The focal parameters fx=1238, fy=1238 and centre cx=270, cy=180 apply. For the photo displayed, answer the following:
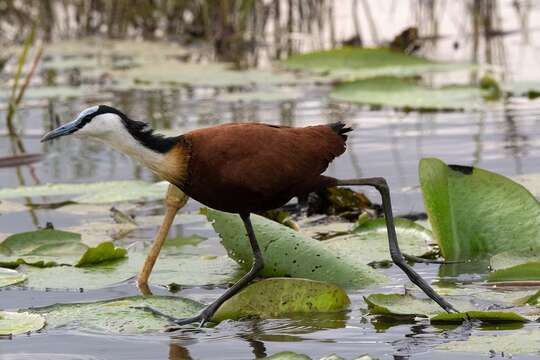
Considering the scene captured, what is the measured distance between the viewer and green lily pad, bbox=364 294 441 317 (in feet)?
11.5

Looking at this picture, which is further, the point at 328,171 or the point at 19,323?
the point at 328,171

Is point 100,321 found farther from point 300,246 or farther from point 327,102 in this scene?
point 327,102

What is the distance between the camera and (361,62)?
926 cm

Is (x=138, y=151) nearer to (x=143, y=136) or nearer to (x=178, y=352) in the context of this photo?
(x=143, y=136)

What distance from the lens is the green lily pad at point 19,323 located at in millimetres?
3430

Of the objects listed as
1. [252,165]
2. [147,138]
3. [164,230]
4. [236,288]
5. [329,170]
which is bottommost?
[329,170]

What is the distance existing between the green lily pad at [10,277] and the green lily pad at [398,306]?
45.8 inches

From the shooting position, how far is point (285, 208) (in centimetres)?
529

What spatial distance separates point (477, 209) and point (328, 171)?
200 centimetres

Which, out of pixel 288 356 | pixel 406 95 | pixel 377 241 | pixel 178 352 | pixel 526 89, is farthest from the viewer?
pixel 526 89

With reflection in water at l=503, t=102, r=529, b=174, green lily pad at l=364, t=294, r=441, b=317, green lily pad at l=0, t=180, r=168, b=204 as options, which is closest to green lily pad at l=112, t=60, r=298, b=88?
reflection in water at l=503, t=102, r=529, b=174

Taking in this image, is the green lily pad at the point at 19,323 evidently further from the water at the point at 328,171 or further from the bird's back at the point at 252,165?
the bird's back at the point at 252,165

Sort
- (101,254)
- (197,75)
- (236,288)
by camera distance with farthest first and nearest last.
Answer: (197,75), (101,254), (236,288)

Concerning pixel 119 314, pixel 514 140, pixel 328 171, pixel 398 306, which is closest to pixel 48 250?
pixel 119 314
